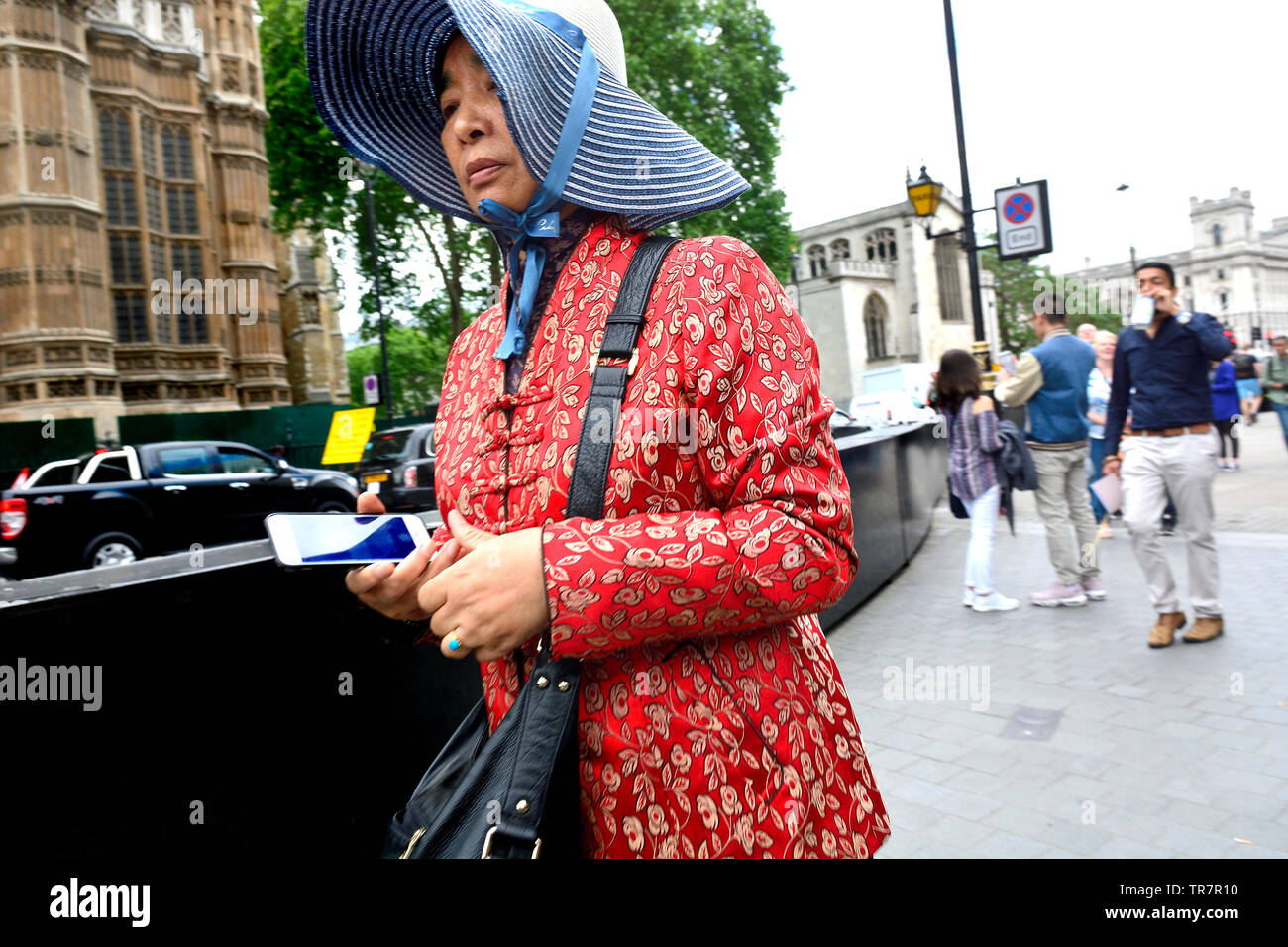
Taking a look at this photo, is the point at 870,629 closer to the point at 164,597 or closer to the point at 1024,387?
the point at 1024,387

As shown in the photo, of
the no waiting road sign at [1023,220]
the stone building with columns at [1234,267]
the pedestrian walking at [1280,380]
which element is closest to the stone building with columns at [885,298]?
the stone building with columns at [1234,267]

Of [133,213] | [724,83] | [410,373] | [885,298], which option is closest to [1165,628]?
[133,213]

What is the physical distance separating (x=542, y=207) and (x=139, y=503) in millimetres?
12238

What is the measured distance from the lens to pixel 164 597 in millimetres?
2324

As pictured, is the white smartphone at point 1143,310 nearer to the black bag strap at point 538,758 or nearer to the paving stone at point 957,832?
the paving stone at point 957,832

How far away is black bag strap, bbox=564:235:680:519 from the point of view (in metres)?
1.23

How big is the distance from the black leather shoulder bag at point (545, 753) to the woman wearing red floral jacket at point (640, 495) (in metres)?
0.03

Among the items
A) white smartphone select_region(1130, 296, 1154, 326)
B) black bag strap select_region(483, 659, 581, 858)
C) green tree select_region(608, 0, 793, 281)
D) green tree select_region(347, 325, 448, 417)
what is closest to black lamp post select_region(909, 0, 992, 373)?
white smartphone select_region(1130, 296, 1154, 326)

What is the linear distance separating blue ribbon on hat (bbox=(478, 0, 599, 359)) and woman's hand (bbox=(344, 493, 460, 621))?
0.36 m

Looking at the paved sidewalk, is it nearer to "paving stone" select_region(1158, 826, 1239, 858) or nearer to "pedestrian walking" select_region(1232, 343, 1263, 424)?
"paving stone" select_region(1158, 826, 1239, 858)

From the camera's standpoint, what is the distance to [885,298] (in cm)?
6194

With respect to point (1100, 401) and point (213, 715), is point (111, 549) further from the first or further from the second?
point (1100, 401)
